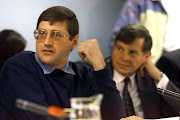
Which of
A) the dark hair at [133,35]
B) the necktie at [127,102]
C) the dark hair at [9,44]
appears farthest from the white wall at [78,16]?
the necktie at [127,102]

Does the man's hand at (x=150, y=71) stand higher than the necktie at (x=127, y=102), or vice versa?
the man's hand at (x=150, y=71)

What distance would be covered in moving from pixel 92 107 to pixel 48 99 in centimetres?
56

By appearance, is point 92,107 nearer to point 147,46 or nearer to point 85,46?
point 85,46

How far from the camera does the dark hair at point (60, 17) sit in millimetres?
1117

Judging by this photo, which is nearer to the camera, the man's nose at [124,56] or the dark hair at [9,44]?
the dark hair at [9,44]

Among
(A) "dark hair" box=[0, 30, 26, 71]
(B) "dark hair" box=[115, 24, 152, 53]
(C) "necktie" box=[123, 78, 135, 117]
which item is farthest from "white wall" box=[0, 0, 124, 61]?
(C) "necktie" box=[123, 78, 135, 117]

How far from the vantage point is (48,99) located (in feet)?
3.66

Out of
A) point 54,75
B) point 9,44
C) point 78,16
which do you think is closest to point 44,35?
point 54,75

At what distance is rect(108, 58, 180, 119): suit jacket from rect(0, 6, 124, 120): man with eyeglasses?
0.40 metres

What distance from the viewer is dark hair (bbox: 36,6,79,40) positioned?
1117mm

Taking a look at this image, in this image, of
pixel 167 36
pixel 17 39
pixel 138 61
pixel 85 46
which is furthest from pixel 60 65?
pixel 167 36

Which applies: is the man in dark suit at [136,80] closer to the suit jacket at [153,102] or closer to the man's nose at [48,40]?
the suit jacket at [153,102]

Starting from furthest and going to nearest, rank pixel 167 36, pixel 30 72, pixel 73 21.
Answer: pixel 167 36 < pixel 73 21 < pixel 30 72

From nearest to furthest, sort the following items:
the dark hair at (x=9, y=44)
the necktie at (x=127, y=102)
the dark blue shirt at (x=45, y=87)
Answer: the dark blue shirt at (x=45, y=87) → the dark hair at (x=9, y=44) → the necktie at (x=127, y=102)
